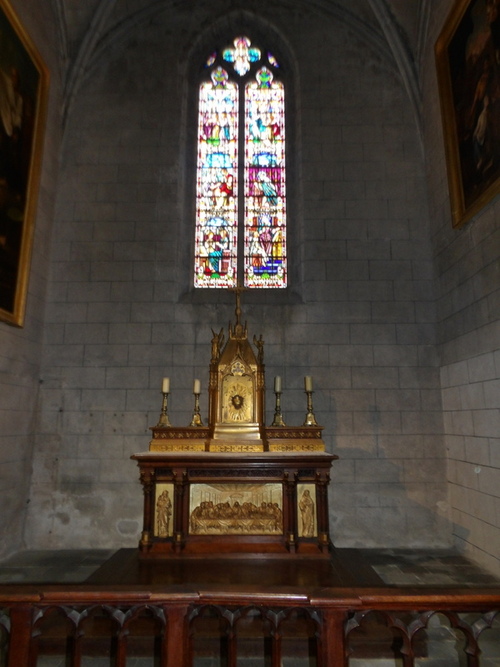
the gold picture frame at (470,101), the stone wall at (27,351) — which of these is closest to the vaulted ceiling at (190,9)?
the stone wall at (27,351)

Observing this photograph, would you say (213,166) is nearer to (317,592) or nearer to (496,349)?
(496,349)

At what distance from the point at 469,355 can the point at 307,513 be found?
114 inches

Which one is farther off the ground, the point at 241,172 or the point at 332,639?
the point at 241,172

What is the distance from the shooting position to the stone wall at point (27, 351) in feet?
20.3

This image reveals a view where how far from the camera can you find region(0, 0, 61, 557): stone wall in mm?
6199

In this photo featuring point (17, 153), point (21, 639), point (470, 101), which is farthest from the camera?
point (17, 153)

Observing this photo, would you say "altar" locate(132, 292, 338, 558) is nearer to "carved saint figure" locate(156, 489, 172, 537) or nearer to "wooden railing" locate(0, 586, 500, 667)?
"carved saint figure" locate(156, 489, 172, 537)

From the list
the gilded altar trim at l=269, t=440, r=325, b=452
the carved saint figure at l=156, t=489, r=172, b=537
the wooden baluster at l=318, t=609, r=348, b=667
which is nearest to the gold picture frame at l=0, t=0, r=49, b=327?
the carved saint figure at l=156, t=489, r=172, b=537

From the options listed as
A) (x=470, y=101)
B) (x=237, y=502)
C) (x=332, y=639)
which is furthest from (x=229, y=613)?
(x=470, y=101)

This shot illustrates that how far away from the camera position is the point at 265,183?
26.9ft

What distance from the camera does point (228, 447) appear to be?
5879mm

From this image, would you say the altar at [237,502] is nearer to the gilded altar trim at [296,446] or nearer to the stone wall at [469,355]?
the gilded altar trim at [296,446]

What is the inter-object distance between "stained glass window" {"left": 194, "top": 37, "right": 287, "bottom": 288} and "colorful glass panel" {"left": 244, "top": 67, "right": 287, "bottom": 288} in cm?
2

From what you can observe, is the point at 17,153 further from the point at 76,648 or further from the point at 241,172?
the point at 76,648
